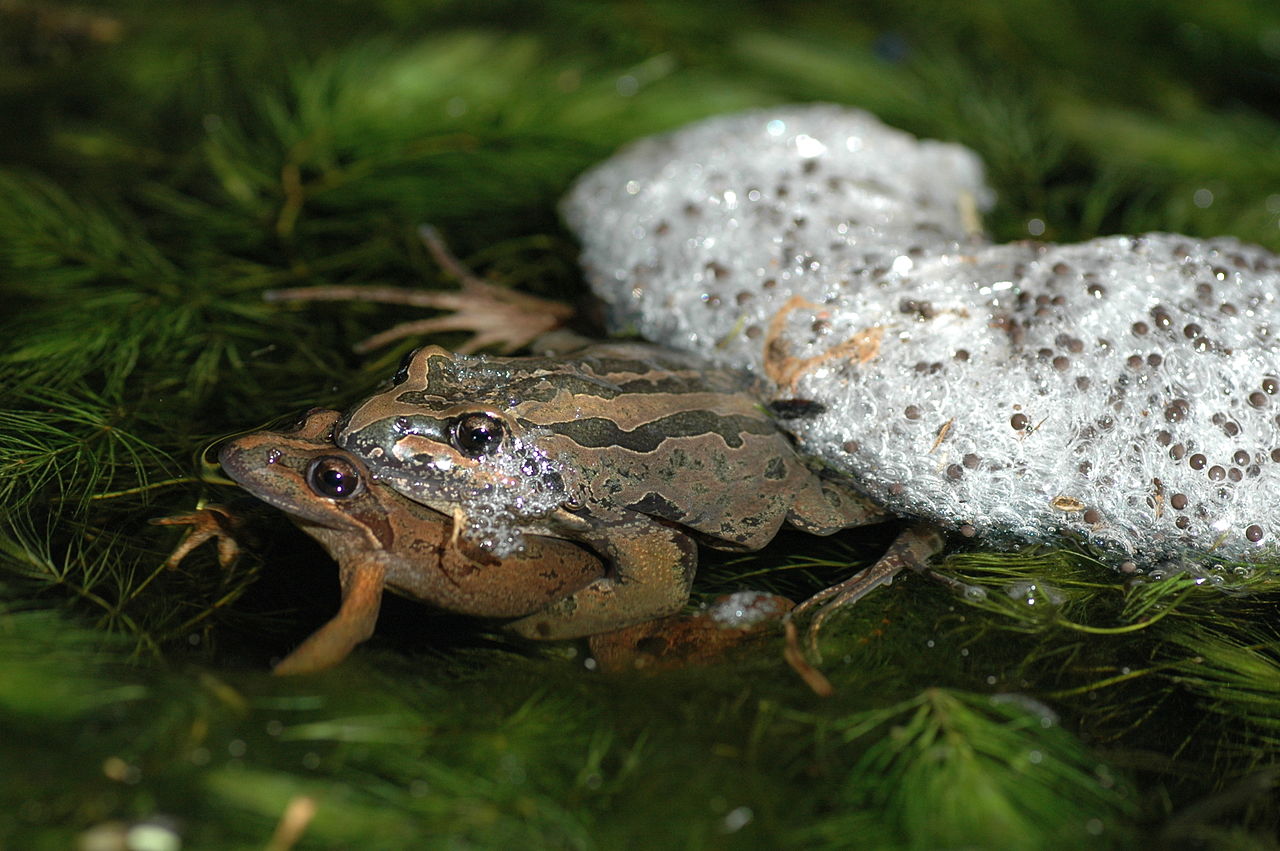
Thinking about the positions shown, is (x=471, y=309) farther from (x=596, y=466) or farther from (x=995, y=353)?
(x=995, y=353)

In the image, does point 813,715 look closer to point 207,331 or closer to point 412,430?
point 412,430

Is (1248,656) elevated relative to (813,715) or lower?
lower

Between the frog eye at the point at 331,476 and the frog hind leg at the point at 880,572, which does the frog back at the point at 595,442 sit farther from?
the frog hind leg at the point at 880,572

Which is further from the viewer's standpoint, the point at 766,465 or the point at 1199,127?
the point at 1199,127

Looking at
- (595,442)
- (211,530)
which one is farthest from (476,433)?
(211,530)

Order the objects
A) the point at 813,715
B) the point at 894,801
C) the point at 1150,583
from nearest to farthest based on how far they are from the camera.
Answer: the point at 894,801 → the point at 813,715 → the point at 1150,583

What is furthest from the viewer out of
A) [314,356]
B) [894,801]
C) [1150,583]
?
[314,356]

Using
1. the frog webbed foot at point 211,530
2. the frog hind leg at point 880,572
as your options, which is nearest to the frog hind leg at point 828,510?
the frog hind leg at point 880,572

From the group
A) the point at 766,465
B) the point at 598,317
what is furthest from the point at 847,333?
the point at 598,317
